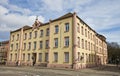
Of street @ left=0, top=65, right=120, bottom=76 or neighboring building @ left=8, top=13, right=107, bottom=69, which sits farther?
neighboring building @ left=8, top=13, right=107, bottom=69

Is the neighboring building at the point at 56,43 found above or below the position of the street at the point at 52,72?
above

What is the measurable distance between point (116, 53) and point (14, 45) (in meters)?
51.5

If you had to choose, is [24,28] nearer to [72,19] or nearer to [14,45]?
[14,45]

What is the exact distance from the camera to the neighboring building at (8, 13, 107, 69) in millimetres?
35906

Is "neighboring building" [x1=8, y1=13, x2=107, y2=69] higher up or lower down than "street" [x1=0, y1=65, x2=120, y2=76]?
higher up

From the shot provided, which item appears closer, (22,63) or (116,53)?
(22,63)

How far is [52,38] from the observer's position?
40.5 m

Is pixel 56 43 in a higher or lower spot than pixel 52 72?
higher

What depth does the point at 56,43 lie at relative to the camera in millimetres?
39594

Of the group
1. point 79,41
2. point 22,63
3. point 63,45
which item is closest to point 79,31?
point 79,41

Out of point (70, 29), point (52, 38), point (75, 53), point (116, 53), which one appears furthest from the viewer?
point (116, 53)

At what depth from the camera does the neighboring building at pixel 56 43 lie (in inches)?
1414

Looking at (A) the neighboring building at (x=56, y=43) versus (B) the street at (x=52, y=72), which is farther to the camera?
(A) the neighboring building at (x=56, y=43)

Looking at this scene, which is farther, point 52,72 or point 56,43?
point 56,43
